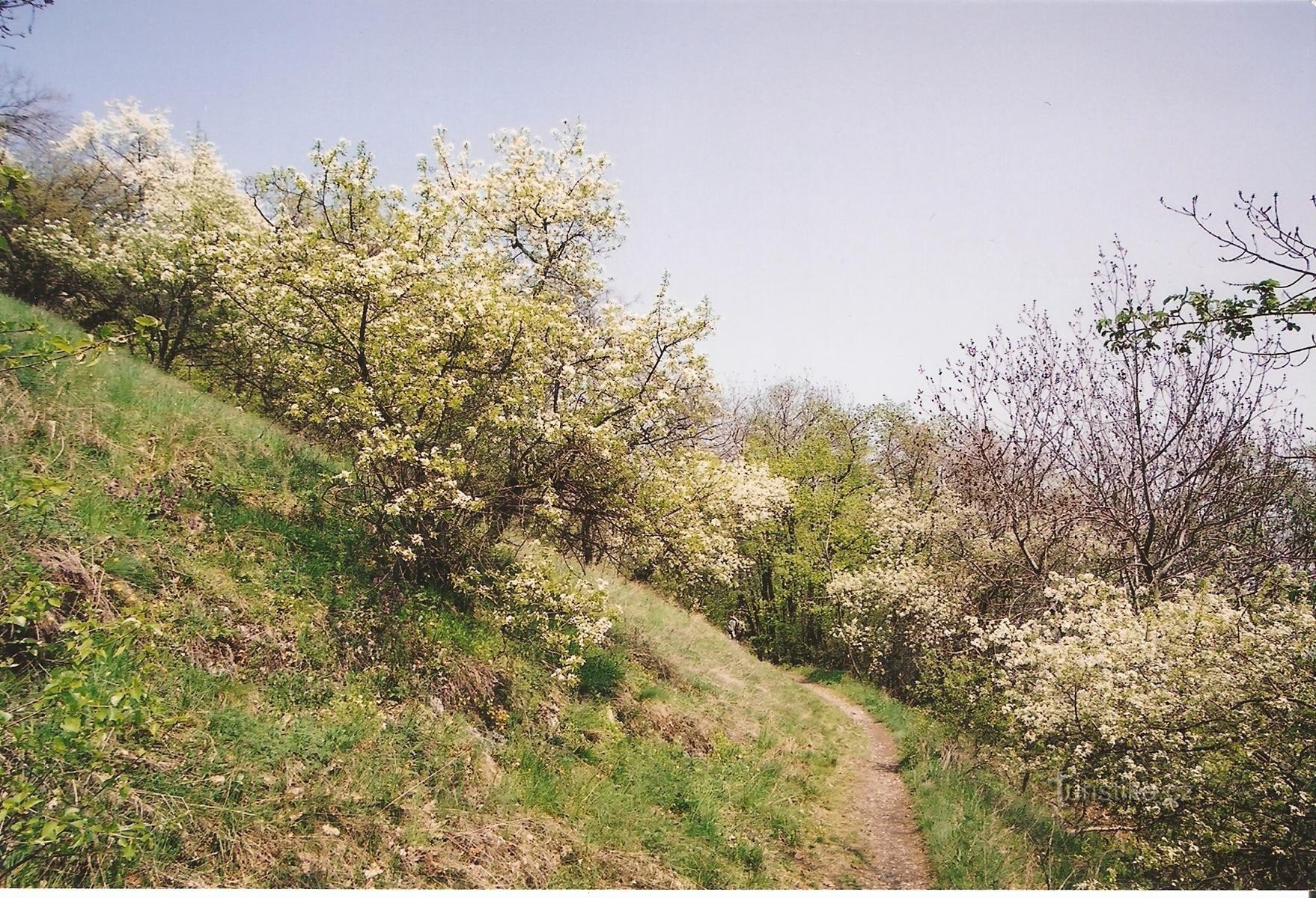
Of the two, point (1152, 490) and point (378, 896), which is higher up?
point (1152, 490)

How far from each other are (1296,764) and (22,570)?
36.7ft

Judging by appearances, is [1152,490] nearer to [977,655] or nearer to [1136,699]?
[977,655]

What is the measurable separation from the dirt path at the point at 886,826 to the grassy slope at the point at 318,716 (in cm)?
39

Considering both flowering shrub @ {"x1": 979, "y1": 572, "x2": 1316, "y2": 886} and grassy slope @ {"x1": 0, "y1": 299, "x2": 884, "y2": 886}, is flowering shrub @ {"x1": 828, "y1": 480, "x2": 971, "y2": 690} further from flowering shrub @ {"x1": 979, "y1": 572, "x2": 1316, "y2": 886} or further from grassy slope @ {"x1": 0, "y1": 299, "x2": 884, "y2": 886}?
grassy slope @ {"x1": 0, "y1": 299, "x2": 884, "y2": 886}

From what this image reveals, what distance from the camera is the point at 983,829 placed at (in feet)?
27.4

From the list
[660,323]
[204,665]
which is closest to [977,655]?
[660,323]

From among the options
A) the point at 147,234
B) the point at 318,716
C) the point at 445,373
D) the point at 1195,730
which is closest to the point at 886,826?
the point at 1195,730

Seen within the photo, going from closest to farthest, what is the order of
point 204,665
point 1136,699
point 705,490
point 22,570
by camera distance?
point 22,570 < point 204,665 < point 1136,699 < point 705,490

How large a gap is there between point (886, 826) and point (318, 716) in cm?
826

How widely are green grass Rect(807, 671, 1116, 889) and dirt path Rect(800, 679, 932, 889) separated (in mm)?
189

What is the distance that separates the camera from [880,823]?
9.41 meters

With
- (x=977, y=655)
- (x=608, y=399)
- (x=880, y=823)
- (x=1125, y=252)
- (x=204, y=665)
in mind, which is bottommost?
(x=880, y=823)

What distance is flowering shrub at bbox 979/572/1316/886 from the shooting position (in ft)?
19.1

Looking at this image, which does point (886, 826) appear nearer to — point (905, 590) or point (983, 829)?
point (983, 829)
